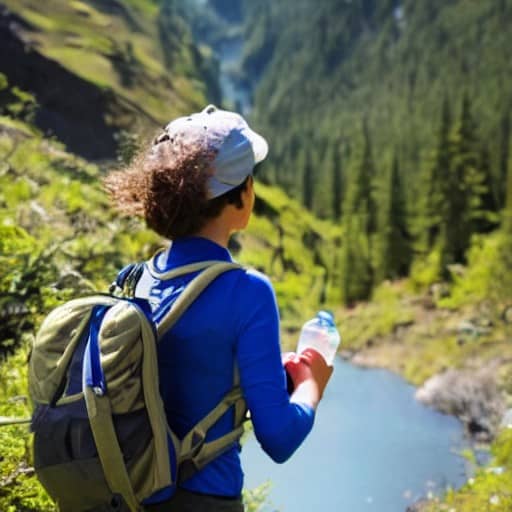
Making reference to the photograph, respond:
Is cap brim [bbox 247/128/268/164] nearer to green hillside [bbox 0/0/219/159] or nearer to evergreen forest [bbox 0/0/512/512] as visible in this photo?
evergreen forest [bbox 0/0/512/512]

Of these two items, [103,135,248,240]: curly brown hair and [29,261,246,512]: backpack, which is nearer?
[29,261,246,512]: backpack

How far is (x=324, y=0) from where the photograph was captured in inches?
6476

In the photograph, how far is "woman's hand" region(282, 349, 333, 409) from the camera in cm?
238

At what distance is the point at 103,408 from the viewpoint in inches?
82.7

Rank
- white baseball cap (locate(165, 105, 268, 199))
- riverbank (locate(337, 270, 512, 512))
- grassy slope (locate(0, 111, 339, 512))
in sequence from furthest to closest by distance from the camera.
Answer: riverbank (locate(337, 270, 512, 512))
grassy slope (locate(0, 111, 339, 512))
white baseball cap (locate(165, 105, 268, 199))

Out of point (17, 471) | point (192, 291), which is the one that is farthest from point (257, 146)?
point (17, 471)

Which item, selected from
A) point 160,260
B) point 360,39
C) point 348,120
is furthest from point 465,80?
point 160,260

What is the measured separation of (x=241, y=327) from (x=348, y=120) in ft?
360

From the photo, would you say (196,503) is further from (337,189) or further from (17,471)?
(337,189)

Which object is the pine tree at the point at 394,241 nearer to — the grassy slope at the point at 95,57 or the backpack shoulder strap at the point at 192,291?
the grassy slope at the point at 95,57

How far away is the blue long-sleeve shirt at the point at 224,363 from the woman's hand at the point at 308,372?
0.09 metres

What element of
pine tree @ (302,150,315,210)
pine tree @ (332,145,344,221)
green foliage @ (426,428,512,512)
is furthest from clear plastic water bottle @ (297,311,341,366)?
pine tree @ (302,150,315,210)

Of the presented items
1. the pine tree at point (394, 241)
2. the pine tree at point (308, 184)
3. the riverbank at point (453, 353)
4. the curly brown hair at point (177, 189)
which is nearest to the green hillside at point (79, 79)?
the curly brown hair at point (177, 189)

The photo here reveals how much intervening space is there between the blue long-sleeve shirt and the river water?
14.1ft
